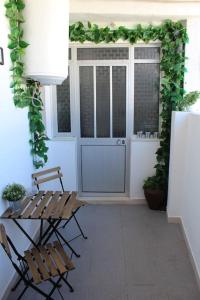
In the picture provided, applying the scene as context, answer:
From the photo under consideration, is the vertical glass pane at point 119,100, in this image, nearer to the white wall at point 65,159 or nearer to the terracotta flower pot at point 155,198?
the white wall at point 65,159

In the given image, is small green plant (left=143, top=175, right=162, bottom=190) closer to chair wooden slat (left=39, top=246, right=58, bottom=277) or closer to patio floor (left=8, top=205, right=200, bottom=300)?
patio floor (left=8, top=205, right=200, bottom=300)

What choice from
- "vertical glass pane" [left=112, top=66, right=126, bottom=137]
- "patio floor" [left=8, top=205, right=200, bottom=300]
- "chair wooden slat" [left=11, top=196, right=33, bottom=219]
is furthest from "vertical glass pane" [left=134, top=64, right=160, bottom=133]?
"chair wooden slat" [left=11, top=196, right=33, bottom=219]

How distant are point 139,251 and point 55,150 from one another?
1.83m

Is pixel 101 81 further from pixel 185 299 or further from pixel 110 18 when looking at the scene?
pixel 185 299

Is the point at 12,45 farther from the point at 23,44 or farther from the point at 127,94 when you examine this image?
the point at 127,94

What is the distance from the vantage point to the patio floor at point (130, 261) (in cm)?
217

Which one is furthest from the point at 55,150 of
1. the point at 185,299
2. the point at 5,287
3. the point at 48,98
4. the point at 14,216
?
the point at 185,299

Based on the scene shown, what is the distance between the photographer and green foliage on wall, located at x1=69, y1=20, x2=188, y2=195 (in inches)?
132

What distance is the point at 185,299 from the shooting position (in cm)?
209

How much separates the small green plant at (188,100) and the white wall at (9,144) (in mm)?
1833

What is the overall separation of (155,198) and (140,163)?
1.79 feet

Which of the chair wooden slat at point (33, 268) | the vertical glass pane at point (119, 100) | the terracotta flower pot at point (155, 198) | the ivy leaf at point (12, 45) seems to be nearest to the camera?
the chair wooden slat at point (33, 268)

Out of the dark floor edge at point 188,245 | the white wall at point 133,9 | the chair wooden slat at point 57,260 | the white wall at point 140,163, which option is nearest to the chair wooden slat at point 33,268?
the chair wooden slat at point 57,260

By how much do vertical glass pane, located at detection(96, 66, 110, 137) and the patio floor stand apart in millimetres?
1247
